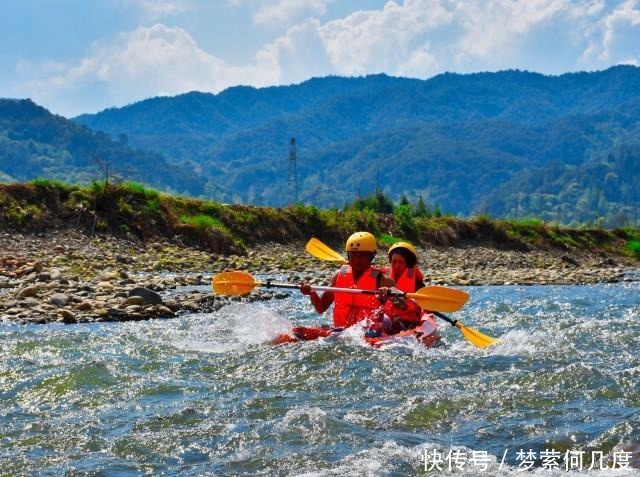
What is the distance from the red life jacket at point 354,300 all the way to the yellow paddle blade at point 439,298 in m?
0.64

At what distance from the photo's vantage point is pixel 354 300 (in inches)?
444

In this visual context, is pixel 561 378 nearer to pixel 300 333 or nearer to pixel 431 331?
pixel 431 331

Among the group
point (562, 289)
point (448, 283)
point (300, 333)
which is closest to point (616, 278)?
point (562, 289)

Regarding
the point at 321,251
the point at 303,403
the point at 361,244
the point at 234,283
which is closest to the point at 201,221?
the point at 321,251

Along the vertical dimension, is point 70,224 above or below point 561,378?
above

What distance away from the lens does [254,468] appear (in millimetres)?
5324

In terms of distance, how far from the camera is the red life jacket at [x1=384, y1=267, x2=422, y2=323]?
11.2 meters

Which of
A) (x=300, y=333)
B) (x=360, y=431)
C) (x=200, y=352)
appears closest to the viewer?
(x=360, y=431)

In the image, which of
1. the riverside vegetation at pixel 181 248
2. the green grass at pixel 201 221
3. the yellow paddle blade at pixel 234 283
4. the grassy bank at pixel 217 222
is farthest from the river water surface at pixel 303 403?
the green grass at pixel 201 221

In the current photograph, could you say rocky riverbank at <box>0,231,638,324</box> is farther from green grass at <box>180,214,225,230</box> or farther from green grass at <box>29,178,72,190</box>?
green grass at <box>29,178,72,190</box>

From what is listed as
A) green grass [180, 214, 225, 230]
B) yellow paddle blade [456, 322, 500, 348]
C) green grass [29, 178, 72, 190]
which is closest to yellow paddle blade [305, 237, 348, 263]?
yellow paddle blade [456, 322, 500, 348]

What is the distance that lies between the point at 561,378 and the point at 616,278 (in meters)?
21.2

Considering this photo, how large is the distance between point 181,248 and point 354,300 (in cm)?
1483

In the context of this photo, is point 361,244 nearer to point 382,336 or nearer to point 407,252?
point 407,252
